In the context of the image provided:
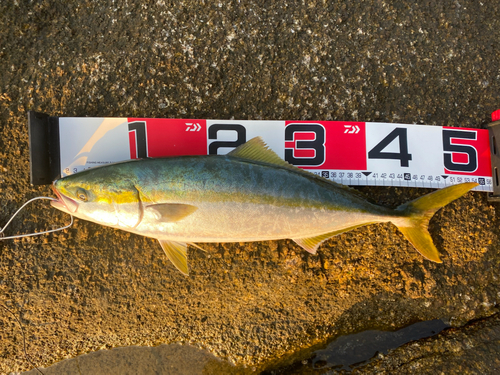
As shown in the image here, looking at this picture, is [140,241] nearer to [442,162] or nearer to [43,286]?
[43,286]

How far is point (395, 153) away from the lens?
7.79 feet

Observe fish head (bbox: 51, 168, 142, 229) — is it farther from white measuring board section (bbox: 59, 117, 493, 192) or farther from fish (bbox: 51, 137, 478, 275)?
white measuring board section (bbox: 59, 117, 493, 192)

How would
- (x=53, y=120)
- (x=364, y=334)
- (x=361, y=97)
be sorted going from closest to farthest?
(x=53, y=120) < (x=361, y=97) < (x=364, y=334)

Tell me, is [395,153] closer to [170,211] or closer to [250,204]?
[250,204]

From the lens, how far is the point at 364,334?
8.57ft

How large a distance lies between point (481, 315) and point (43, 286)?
3.49 meters

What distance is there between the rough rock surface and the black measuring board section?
0.13 meters

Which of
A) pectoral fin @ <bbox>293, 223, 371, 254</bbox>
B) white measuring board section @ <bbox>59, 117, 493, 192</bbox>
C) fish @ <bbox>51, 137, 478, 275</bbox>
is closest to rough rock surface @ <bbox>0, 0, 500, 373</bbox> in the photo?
white measuring board section @ <bbox>59, 117, 493, 192</bbox>

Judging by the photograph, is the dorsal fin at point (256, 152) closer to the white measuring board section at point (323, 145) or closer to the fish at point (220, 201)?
the fish at point (220, 201)

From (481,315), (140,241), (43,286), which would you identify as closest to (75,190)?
(140,241)

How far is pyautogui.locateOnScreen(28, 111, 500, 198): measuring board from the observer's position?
7.46 ft

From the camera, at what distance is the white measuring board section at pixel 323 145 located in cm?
228

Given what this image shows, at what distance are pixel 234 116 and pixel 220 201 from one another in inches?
30.6

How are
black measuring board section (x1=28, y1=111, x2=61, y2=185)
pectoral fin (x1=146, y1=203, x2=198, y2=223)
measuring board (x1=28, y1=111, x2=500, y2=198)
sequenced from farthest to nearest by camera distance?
measuring board (x1=28, y1=111, x2=500, y2=198) → black measuring board section (x1=28, y1=111, x2=61, y2=185) → pectoral fin (x1=146, y1=203, x2=198, y2=223)
